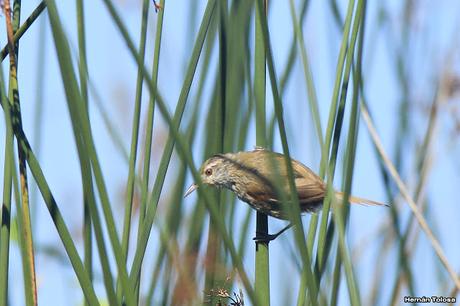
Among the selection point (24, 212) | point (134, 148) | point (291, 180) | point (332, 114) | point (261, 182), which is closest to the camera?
point (291, 180)

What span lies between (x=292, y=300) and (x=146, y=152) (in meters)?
0.58

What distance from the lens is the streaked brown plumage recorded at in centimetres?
302

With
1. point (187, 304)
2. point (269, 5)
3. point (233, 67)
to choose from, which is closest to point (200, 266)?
point (187, 304)

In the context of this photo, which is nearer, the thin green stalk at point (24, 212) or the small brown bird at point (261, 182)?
the thin green stalk at point (24, 212)

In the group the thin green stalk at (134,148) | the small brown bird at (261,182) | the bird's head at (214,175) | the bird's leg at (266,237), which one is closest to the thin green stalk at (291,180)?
the thin green stalk at (134,148)

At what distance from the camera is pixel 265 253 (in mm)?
2096

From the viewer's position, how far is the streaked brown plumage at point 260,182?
9.92ft

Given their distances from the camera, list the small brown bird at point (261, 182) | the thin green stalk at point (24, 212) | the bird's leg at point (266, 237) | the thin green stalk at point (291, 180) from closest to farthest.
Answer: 1. the thin green stalk at point (291, 180)
2. the thin green stalk at point (24, 212)
3. the bird's leg at point (266, 237)
4. the small brown bird at point (261, 182)

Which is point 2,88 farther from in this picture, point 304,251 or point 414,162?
point 414,162

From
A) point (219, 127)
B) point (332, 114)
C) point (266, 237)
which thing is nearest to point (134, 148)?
point (219, 127)

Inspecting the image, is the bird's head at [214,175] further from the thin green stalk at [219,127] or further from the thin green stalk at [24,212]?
the thin green stalk at [24,212]

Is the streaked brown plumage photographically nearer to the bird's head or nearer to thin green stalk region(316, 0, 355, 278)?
the bird's head

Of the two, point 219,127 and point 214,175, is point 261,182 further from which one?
point 219,127

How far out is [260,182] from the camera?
3.18m
